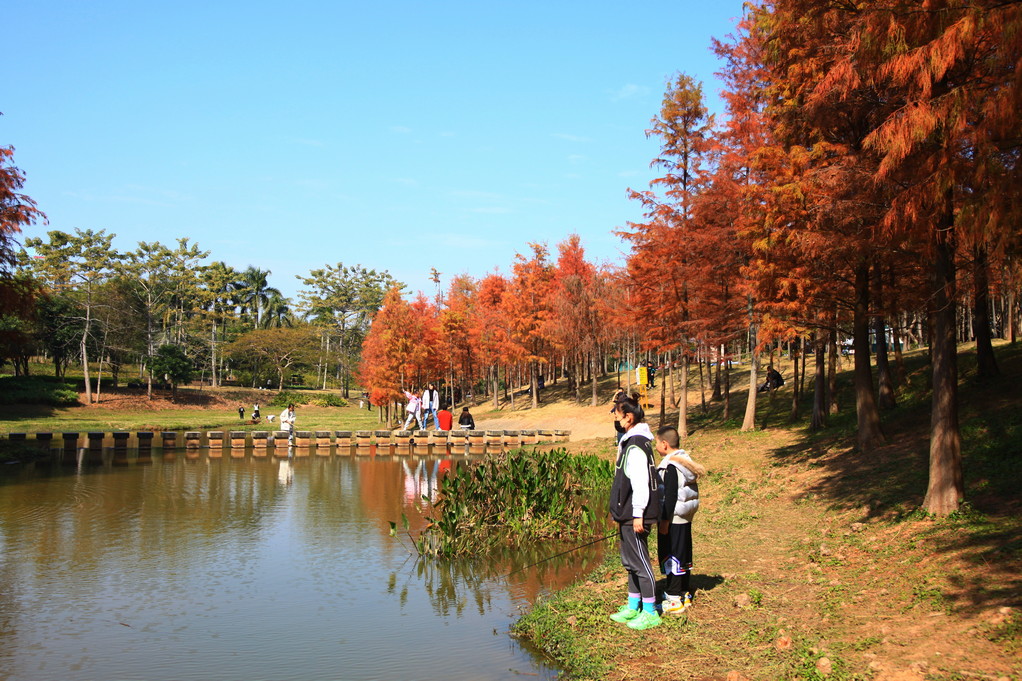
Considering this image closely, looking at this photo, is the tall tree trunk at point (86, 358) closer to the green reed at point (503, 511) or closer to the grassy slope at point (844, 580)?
the green reed at point (503, 511)

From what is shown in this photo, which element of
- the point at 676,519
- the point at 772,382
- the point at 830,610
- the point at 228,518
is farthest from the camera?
the point at 772,382

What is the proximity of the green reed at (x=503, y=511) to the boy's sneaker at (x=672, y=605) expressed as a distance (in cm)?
496

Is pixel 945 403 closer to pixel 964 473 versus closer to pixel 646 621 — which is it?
pixel 964 473

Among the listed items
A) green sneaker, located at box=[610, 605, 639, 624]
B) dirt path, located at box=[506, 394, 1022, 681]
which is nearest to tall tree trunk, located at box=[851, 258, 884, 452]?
dirt path, located at box=[506, 394, 1022, 681]

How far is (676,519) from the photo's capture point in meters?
7.71

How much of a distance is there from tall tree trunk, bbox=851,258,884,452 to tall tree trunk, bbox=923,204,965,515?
512 centimetres

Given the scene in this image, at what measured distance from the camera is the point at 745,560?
969 cm

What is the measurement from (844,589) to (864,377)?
9.52m

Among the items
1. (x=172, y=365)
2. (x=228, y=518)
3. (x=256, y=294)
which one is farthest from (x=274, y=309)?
(x=228, y=518)

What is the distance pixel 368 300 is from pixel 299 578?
290ft

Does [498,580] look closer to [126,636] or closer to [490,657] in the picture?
[490,657]

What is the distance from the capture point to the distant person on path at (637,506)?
7082 millimetres

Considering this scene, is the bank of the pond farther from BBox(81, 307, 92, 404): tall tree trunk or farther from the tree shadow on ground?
BBox(81, 307, 92, 404): tall tree trunk

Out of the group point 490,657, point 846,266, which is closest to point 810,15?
point 846,266
